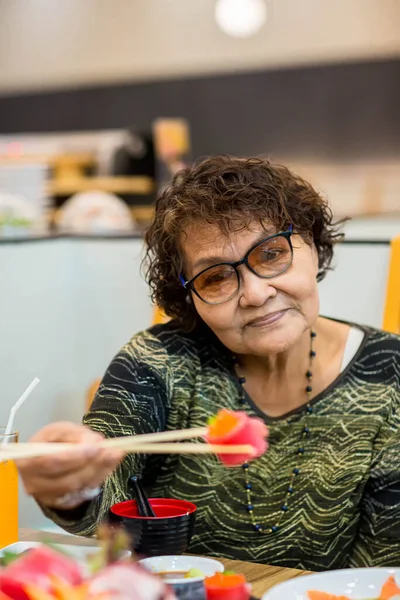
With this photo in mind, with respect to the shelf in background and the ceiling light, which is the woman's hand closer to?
the shelf in background

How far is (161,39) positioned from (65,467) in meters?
4.93

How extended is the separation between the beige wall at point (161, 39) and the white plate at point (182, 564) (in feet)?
13.9

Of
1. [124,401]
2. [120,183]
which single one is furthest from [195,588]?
[120,183]

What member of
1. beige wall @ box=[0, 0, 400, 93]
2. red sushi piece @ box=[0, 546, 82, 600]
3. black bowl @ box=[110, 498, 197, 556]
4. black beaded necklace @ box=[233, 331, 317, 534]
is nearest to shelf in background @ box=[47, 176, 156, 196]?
beige wall @ box=[0, 0, 400, 93]

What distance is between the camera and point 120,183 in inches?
173

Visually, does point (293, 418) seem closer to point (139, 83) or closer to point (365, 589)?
point (365, 589)

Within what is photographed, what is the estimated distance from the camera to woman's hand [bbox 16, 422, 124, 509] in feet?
2.70

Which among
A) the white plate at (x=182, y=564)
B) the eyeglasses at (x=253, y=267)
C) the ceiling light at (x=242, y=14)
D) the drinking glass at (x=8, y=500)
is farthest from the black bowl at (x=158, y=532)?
the ceiling light at (x=242, y=14)

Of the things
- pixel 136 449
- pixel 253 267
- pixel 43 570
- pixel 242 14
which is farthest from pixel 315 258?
pixel 242 14

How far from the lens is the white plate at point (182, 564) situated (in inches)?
35.7

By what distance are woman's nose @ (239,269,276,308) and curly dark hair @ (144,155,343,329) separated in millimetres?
74

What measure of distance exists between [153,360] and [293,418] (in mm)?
243

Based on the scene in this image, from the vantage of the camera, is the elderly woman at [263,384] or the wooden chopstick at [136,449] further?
the elderly woman at [263,384]

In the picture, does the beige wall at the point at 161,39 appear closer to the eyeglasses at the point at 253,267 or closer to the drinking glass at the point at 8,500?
the eyeglasses at the point at 253,267
